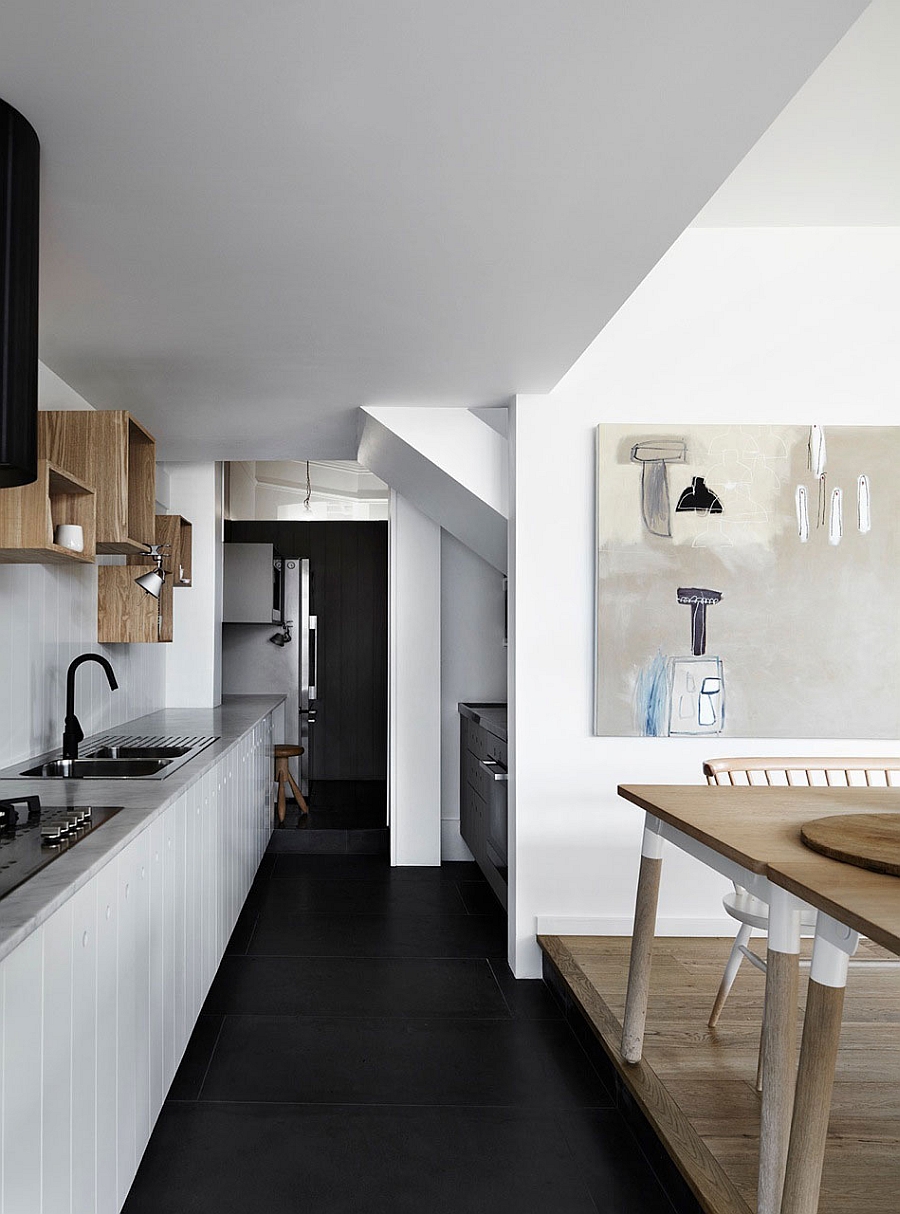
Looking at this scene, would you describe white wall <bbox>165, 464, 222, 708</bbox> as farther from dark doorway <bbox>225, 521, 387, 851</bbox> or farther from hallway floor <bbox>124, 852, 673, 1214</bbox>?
dark doorway <bbox>225, 521, 387, 851</bbox>

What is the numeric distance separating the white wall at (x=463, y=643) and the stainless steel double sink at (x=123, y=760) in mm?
2126

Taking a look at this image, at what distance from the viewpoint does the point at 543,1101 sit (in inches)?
110

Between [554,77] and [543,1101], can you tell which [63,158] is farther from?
[543,1101]

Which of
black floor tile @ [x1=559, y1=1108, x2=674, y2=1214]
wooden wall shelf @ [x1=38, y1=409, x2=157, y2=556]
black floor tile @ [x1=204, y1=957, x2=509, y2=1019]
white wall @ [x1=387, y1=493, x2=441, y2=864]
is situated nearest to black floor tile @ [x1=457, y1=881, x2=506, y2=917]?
white wall @ [x1=387, y1=493, x2=441, y2=864]

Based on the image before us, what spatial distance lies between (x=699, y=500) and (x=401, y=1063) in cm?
238

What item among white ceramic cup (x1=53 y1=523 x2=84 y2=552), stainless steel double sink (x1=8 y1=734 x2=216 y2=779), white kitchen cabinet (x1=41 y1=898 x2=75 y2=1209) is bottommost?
white kitchen cabinet (x1=41 y1=898 x2=75 y2=1209)

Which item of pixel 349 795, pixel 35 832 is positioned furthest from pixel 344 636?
pixel 35 832

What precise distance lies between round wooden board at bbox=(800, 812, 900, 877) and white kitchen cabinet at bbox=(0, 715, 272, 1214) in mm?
1452

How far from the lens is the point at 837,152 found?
3371mm

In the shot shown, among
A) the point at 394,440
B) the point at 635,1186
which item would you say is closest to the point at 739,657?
the point at 394,440

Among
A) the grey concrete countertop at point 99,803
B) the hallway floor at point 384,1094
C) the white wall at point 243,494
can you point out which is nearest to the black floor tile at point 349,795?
the grey concrete countertop at point 99,803

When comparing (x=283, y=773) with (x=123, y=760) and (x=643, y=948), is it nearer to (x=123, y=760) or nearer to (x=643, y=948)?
(x=123, y=760)

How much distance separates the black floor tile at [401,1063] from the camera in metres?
2.83

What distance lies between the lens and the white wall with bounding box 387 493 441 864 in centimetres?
568
